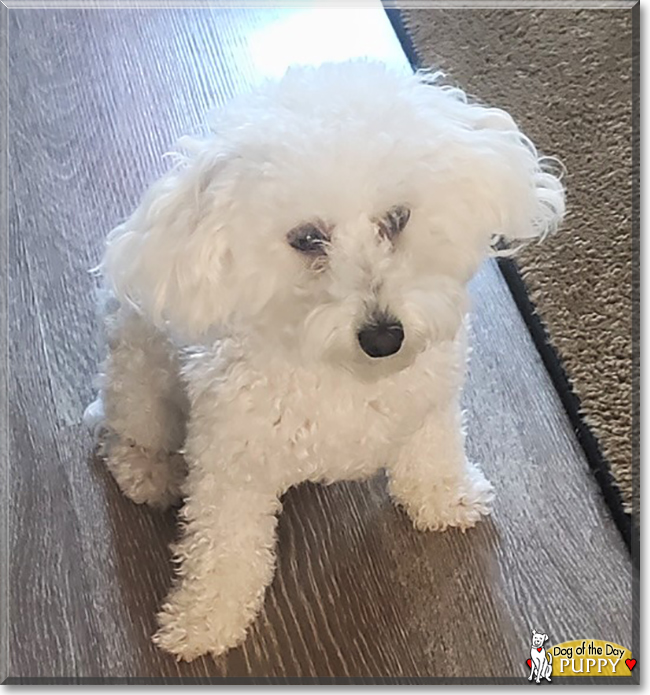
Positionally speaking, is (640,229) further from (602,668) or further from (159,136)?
(159,136)

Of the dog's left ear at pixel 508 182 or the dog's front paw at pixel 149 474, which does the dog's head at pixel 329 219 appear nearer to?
the dog's left ear at pixel 508 182

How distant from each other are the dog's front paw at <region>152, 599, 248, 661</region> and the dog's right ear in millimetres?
466

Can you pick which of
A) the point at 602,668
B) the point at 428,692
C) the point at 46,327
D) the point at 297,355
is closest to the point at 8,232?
the point at 46,327

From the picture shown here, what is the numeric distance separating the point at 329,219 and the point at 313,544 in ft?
2.06

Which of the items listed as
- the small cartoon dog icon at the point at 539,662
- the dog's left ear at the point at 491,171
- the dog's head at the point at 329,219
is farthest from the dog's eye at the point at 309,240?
the small cartoon dog icon at the point at 539,662

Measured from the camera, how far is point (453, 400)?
4.66ft

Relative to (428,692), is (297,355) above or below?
above

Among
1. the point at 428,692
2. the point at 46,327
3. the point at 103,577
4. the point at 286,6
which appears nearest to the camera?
the point at 428,692

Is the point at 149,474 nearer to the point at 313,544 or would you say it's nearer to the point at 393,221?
the point at 313,544

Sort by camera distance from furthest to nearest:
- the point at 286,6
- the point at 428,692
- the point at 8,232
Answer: the point at 286,6
the point at 8,232
the point at 428,692

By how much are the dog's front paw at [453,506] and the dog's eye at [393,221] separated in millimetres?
519

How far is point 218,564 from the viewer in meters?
1.40

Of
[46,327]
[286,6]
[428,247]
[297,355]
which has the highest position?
[428,247]

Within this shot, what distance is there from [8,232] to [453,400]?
960 millimetres
